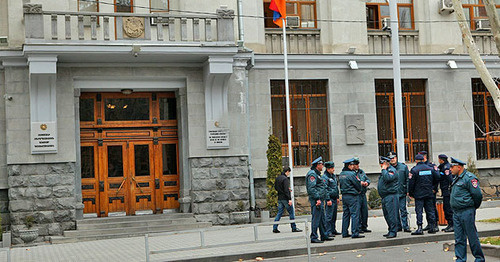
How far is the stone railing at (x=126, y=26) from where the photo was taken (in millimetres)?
18062

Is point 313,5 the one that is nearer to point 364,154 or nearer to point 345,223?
point 364,154

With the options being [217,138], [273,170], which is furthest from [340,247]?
[217,138]

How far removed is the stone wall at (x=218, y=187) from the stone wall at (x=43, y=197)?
11.8 ft

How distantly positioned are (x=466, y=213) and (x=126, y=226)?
10834mm

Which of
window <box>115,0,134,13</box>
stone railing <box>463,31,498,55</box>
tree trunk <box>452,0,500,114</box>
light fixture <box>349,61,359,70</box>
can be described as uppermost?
window <box>115,0,134,13</box>

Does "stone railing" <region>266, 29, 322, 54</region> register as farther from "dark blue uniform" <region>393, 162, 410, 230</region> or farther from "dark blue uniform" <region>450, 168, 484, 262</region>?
"dark blue uniform" <region>450, 168, 484, 262</region>

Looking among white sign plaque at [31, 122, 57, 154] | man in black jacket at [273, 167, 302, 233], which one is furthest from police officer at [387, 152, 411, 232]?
white sign plaque at [31, 122, 57, 154]

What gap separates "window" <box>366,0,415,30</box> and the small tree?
5917mm

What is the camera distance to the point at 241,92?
67.6 ft

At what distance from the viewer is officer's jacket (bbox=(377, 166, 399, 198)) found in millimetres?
15312

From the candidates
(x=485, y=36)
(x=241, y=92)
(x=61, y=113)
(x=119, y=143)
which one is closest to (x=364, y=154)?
(x=241, y=92)

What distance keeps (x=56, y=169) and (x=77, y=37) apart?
3.80m

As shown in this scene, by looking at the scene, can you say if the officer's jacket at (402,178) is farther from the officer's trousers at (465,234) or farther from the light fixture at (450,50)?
the light fixture at (450,50)

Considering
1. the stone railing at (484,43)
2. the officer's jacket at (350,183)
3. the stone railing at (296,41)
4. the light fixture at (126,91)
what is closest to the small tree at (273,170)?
the stone railing at (296,41)
